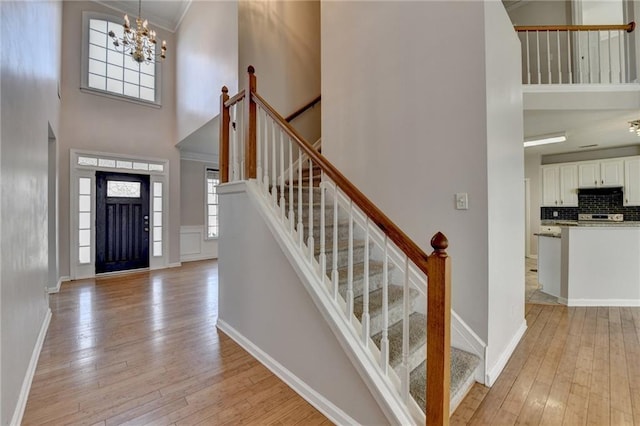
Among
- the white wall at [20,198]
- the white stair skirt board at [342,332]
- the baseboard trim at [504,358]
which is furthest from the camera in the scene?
the baseboard trim at [504,358]

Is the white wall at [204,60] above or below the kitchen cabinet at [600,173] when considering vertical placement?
above

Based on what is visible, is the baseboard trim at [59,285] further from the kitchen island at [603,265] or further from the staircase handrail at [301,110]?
the kitchen island at [603,265]

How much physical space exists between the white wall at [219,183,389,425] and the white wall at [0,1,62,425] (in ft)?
4.57

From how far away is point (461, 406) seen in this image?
5.93 feet

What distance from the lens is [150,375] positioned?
6.96 ft

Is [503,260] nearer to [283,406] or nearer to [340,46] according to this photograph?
[283,406]

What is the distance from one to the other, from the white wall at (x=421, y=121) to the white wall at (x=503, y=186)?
91mm

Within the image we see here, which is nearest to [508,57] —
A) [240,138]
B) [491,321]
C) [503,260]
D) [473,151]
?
[473,151]

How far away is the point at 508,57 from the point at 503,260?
1.82 m

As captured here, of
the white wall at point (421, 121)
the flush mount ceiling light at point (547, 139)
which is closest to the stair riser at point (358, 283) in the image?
the white wall at point (421, 121)

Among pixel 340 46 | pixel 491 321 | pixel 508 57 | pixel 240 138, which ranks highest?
pixel 340 46

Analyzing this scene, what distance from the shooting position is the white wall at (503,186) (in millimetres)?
2109

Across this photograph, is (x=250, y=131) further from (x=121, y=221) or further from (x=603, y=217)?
(x=603, y=217)

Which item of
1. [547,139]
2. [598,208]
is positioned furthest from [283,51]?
[598,208]
